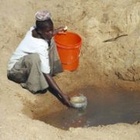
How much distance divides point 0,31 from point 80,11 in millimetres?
1262

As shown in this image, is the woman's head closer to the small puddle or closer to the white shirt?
the white shirt

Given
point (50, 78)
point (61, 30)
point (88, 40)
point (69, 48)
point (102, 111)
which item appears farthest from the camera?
point (88, 40)

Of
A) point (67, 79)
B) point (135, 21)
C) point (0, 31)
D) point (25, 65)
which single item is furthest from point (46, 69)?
point (135, 21)

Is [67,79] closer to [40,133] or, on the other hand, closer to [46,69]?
[46,69]

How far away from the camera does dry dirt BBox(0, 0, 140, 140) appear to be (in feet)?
17.9

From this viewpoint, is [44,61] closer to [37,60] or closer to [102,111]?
[37,60]

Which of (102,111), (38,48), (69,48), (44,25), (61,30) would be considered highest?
(44,25)

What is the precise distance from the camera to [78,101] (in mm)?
5320

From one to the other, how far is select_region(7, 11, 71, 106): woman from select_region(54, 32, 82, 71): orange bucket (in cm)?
33

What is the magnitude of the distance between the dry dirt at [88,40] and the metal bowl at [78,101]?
17 centimetres

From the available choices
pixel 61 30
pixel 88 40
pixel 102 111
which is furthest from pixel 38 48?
pixel 88 40

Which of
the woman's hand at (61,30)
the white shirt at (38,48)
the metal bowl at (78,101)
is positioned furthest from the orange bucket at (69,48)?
the metal bowl at (78,101)

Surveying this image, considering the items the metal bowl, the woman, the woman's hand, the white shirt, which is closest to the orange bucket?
the woman's hand

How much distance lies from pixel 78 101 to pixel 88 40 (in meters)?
1.38
